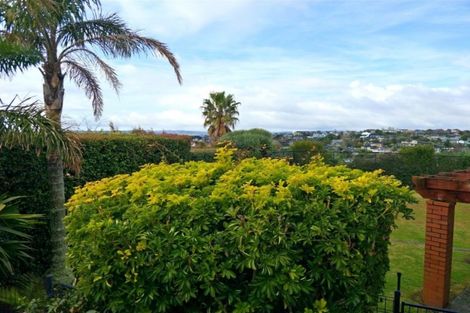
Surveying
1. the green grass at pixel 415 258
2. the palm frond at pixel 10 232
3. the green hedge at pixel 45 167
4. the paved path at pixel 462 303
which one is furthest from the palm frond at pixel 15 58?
the paved path at pixel 462 303

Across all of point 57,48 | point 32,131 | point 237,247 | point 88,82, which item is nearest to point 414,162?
point 88,82

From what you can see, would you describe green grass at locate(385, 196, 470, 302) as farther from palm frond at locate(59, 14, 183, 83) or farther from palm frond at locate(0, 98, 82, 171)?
palm frond at locate(59, 14, 183, 83)

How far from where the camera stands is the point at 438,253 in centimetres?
557

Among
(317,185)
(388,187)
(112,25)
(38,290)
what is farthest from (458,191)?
(112,25)

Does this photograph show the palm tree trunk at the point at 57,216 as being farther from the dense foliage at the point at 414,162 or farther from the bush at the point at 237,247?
the dense foliage at the point at 414,162

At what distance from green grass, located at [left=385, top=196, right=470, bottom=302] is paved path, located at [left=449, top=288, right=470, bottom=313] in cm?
12

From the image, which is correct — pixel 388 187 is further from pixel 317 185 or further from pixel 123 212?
pixel 123 212

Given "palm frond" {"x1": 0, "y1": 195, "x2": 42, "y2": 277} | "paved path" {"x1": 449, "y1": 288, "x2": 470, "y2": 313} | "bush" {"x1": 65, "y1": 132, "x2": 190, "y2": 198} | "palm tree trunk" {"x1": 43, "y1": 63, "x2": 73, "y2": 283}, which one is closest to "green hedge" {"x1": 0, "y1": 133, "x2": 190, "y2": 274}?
"bush" {"x1": 65, "y1": 132, "x2": 190, "y2": 198}

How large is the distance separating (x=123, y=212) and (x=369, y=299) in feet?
5.61

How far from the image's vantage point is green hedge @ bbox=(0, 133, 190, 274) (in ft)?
19.7

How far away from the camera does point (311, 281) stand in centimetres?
228

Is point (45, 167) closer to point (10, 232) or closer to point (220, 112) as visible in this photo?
point (10, 232)

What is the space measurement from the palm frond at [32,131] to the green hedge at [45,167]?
0.92 metres

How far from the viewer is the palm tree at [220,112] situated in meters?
29.0
